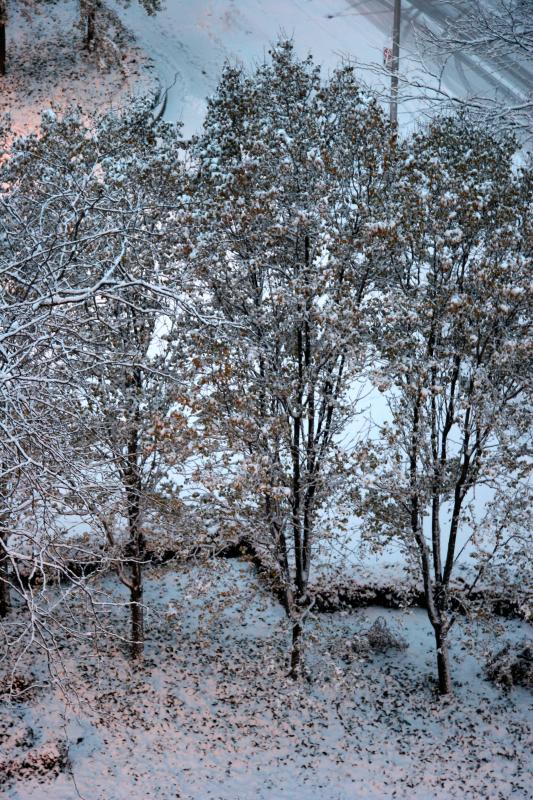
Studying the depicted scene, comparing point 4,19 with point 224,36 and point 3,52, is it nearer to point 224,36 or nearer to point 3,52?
point 3,52

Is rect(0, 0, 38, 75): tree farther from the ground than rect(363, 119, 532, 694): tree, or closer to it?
farther from the ground

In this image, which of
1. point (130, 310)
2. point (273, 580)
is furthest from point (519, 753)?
point (130, 310)

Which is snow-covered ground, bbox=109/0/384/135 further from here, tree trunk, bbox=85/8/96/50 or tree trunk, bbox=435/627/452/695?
tree trunk, bbox=435/627/452/695

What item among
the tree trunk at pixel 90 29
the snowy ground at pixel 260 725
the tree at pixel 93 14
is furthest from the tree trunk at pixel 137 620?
the tree trunk at pixel 90 29

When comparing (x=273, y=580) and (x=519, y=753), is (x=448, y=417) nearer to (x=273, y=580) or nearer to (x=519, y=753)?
(x=273, y=580)

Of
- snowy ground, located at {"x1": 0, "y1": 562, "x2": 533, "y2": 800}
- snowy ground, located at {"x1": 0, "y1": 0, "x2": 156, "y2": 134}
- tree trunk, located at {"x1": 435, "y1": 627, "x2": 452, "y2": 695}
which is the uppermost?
snowy ground, located at {"x1": 0, "y1": 0, "x2": 156, "y2": 134}

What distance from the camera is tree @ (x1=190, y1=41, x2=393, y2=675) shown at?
12023 millimetres

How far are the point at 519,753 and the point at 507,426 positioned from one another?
19.2 feet

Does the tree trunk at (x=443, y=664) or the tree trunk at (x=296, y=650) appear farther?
the tree trunk at (x=443, y=664)

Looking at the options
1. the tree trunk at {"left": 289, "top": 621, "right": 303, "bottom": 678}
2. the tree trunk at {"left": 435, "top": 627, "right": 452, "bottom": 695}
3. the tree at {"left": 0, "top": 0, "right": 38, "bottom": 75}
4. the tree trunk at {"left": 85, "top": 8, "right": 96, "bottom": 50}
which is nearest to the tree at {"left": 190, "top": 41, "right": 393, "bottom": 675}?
the tree trunk at {"left": 289, "top": 621, "right": 303, "bottom": 678}

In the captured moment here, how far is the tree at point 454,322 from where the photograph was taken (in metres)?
12.3

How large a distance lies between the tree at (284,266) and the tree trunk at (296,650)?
0.26 meters

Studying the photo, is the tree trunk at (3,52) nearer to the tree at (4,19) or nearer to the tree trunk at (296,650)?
the tree at (4,19)

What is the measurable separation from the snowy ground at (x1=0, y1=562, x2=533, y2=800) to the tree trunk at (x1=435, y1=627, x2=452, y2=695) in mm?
271
